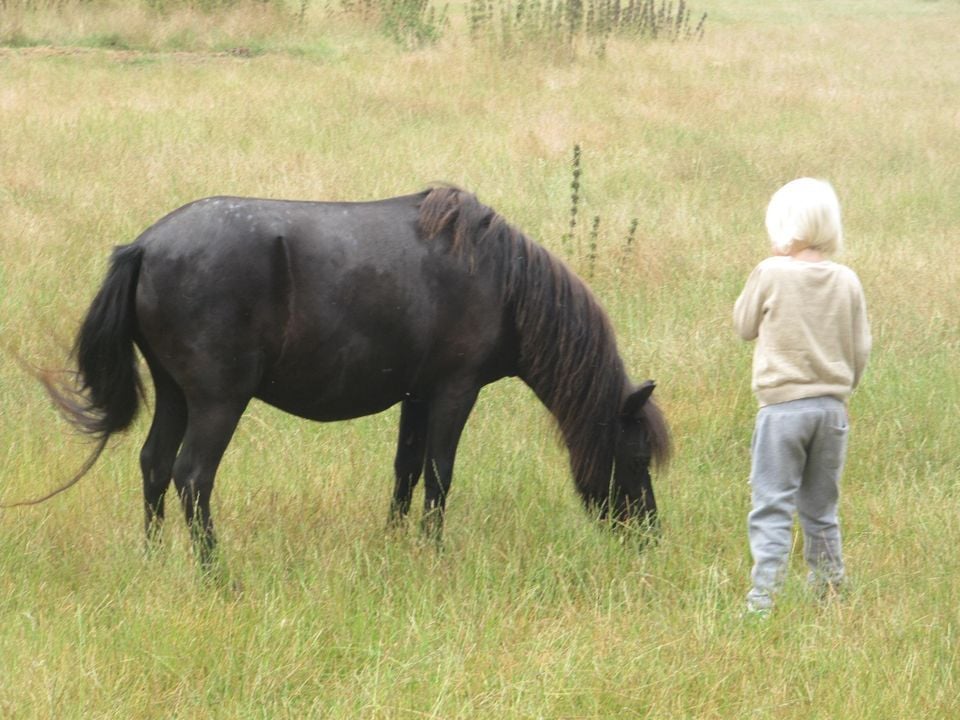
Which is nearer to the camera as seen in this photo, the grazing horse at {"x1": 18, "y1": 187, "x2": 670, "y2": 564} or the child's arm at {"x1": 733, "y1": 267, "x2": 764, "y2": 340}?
the child's arm at {"x1": 733, "y1": 267, "x2": 764, "y2": 340}

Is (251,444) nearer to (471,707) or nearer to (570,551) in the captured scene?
(570,551)

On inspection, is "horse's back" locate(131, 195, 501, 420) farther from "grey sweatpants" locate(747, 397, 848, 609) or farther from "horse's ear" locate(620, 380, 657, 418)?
"grey sweatpants" locate(747, 397, 848, 609)

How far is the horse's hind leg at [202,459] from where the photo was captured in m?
4.15

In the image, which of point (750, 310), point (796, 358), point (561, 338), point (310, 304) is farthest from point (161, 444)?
point (796, 358)

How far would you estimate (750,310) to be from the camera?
3998mm

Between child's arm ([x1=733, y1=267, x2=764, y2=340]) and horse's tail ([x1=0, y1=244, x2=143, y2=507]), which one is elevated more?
child's arm ([x1=733, y1=267, x2=764, y2=340])

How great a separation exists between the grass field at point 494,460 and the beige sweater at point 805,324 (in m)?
0.72

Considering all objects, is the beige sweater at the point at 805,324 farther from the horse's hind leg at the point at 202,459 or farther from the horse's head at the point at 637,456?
the horse's hind leg at the point at 202,459

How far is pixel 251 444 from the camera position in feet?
18.3

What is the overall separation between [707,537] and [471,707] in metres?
1.82

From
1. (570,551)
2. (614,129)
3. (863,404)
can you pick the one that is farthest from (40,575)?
(614,129)

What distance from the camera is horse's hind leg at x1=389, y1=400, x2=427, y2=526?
4789 millimetres

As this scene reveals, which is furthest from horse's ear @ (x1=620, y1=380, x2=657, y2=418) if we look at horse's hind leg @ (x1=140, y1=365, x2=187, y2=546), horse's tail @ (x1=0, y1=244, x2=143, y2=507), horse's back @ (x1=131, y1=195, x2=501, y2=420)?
horse's tail @ (x1=0, y1=244, x2=143, y2=507)

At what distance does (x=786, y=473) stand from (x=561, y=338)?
1.05 m
